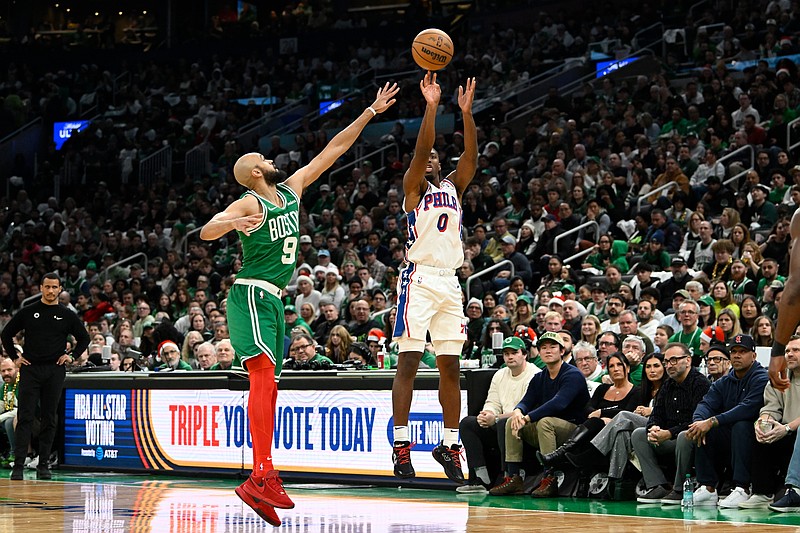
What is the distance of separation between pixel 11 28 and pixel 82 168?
9.78 meters

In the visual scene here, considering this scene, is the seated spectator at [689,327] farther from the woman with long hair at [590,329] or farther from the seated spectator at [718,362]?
the seated spectator at [718,362]

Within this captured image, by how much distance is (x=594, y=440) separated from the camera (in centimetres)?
1024

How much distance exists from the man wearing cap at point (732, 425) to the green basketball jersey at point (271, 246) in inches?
150

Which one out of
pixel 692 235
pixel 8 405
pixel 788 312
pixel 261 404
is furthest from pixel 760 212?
pixel 788 312

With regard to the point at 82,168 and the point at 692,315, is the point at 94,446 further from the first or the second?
the point at 82,168

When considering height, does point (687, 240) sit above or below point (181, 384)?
above

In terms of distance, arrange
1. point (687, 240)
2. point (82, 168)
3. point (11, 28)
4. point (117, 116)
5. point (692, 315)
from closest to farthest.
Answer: point (692, 315)
point (687, 240)
point (82, 168)
point (117, 116)
point (11, 28)

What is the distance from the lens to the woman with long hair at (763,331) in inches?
452

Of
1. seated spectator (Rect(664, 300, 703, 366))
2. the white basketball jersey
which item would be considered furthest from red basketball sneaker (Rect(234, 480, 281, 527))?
seated spectator (Rect(664, 300, 703, 366))

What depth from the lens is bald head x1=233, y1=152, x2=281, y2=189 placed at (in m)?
7.78

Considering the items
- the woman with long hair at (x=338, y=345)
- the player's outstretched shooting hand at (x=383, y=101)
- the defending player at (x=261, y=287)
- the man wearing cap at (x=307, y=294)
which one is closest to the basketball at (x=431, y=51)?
the player's outstretched shooting hand at (x=383, y=101)

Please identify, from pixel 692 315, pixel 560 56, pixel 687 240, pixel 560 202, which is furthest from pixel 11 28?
pixel 692 315

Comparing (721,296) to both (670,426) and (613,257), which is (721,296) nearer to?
(613,257)

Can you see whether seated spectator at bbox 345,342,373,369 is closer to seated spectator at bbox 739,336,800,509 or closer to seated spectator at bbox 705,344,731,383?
seated spectator at bbox 705,344,731,383
